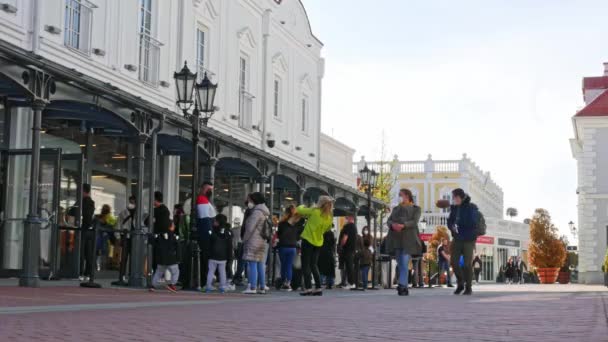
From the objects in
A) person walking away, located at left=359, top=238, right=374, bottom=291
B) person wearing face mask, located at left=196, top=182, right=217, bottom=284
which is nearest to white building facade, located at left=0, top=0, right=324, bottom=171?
person wearing face mask, located at left=196, top=182, right=217, bottom=284

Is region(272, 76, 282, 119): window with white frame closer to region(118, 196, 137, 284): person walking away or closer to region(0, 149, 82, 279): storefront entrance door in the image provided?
region(118, 196, 137, 284): person walking away

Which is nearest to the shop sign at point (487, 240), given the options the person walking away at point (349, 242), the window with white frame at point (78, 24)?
the person walking away at point (349, 242)

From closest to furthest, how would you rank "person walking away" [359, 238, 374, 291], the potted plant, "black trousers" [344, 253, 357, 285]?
"black trousers" [344, 253, 357, 285] → "person walking away" [359, 238, 374, 291] → the potted plant

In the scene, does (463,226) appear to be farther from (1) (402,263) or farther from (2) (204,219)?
(2) (204,219)

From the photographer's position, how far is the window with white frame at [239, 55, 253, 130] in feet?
93.7

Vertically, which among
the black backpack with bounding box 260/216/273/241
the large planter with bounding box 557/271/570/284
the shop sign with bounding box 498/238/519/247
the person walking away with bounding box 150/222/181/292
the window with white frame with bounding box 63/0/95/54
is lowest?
the large planter with bounding box 557/271/570/284

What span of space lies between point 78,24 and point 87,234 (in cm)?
484

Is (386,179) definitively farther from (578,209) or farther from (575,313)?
(575,313)

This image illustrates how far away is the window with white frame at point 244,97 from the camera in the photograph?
28573 mm

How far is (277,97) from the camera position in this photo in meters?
32.3

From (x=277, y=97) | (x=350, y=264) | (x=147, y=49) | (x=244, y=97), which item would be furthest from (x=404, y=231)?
(x=277, y=97)

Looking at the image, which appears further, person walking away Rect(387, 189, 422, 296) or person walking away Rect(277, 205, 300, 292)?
person walking away Rect(277, 205, 300, 292)

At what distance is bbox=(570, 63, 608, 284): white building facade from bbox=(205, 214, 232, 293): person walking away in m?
33.6

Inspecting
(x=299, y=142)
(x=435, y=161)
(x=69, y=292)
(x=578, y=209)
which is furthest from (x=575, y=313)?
(x=435, y=161)
